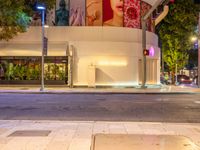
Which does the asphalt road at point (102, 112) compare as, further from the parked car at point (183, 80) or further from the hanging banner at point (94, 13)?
the parked car at point (183, 80)

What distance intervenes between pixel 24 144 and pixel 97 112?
7552mm

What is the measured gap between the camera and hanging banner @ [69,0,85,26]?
36.8 m

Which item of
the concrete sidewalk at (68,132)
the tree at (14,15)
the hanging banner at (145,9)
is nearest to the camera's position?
the concrete sidewalk at (68,132)

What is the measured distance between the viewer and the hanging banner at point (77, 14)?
3675 cm

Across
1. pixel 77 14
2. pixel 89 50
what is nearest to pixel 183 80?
pixel 89 50

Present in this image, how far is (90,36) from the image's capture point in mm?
36469

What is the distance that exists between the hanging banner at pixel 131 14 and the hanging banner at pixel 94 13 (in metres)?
2.34

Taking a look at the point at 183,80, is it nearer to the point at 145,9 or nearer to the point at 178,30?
the point at 178,30

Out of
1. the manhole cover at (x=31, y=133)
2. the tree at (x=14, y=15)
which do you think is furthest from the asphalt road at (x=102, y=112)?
the tree at (x=14, y=15)

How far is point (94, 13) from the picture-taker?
36.9 metres

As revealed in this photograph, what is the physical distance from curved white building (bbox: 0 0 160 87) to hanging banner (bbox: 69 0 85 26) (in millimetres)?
735

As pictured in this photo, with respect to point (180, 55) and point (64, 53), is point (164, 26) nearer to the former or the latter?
point (180, 55)

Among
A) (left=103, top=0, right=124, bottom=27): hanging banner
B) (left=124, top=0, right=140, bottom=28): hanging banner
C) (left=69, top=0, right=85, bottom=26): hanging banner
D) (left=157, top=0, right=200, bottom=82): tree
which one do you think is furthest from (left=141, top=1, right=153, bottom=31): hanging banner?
(left=157, top=0, right=200, bottom=82): tree

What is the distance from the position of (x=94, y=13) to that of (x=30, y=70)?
7309 millimetres
